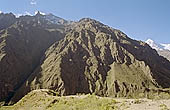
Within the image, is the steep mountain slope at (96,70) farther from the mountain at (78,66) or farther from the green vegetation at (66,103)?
the green vegetation at (66,103)

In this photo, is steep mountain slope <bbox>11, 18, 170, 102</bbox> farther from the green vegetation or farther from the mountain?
the green vegetation

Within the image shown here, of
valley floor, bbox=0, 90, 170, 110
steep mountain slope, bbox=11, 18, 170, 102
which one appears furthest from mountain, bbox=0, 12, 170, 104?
valley floor, bbox=0, 90, 170, 110

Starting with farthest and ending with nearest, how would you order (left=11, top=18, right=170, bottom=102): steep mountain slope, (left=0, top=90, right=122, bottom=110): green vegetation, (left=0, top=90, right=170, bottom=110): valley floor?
1. (left=11, top=18, right=170, bottom=102): steep mountain slope
2. (left=0, top=90, right=122, bottom=110): green vegetation
3. (left=0, top=90, right=170, bottom=110): valley floor

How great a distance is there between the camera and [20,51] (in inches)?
5910

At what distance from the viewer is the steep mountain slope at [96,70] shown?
11731 cm

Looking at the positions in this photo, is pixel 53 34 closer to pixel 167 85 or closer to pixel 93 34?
pixel 93 34

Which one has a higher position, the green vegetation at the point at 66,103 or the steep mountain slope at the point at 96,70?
the steep mountain slope at the point at 96,70

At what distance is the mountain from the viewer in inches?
4646

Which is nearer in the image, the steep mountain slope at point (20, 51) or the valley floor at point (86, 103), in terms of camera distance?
the valley floor at point (86, 103)

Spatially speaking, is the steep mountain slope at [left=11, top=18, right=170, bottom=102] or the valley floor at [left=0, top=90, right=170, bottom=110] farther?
the steep mountain slope at [left=11, top=18, right=170, bottom=102]

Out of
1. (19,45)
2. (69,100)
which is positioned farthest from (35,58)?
(69,100)

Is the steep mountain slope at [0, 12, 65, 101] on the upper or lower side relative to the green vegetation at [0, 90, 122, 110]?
upper

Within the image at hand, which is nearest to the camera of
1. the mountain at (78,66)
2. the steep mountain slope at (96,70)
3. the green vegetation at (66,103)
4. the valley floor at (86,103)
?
the valley floor at (86,103)

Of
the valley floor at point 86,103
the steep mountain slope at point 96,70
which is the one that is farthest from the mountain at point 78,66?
the valley floor at point 86,103
